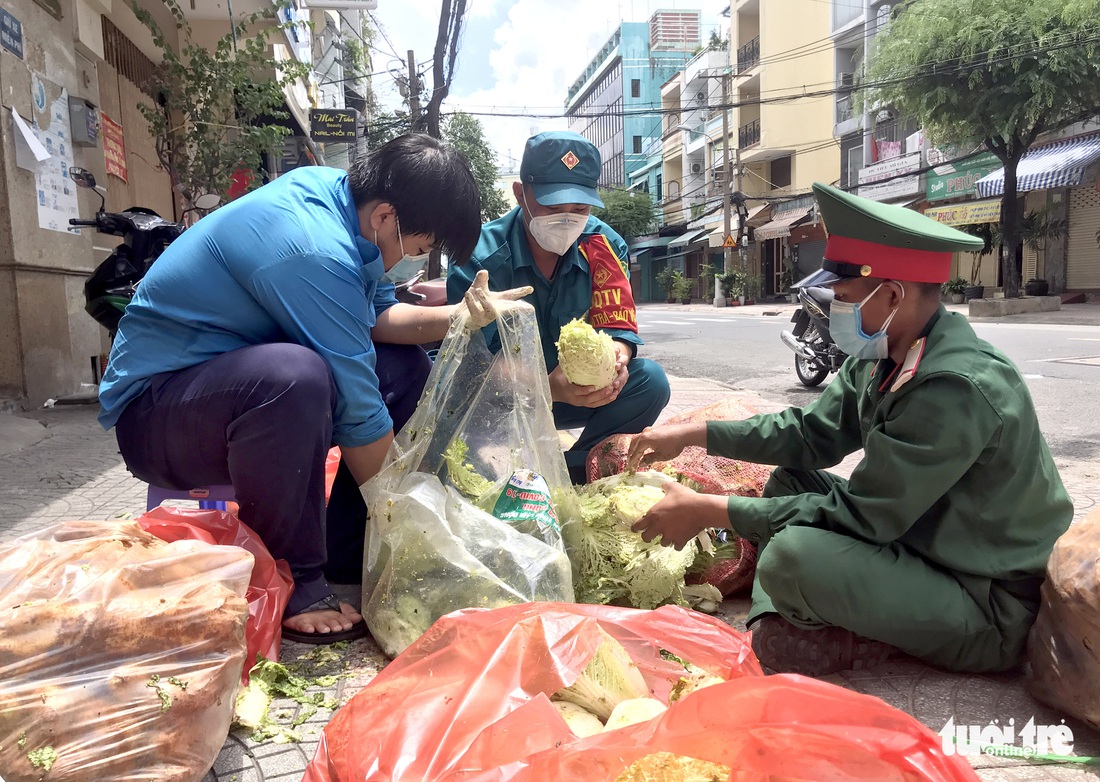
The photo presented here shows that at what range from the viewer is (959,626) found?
5.60 feet

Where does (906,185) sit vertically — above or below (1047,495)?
above

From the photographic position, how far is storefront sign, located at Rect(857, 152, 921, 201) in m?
22.6

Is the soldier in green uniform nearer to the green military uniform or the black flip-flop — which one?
the green military uniform

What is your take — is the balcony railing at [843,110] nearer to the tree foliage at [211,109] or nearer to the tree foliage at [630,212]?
the tree foliage at [630,212]

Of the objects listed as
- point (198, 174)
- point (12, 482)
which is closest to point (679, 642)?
point (12, 482)

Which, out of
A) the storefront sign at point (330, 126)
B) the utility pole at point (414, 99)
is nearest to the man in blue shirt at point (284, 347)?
the storefront sign at point (330, 126)

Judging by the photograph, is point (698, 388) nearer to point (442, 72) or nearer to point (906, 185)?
point (442, 72)

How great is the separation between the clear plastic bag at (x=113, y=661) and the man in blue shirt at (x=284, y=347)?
460mm

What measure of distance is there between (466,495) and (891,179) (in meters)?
24.5

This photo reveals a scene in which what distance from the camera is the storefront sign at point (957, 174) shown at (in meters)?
20.0

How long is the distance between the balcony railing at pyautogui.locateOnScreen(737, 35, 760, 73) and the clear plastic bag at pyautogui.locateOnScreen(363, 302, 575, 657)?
1261 inches

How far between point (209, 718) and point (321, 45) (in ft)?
67.8

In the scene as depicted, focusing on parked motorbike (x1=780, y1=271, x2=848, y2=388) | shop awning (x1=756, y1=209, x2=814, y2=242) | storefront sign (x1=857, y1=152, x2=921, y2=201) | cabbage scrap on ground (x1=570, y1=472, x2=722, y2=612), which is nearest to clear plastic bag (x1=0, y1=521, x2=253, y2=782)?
cabbage scrap on ground (x1=570, y1=472, x2=722, y2=612)

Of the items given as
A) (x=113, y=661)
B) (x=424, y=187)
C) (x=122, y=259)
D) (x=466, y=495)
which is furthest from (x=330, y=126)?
(x=113, y=661)
